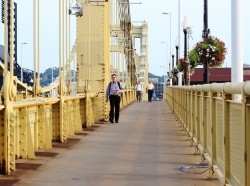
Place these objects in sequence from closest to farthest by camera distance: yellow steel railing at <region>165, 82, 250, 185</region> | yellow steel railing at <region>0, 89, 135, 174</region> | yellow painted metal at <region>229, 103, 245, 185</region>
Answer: yellow steel railing at <region>165, 82, 250, 185</region> → yellow painted metal at <region>229, 103, 245, 185</region> → yellow steel railing at <region>0, 89, 135, 174</region>

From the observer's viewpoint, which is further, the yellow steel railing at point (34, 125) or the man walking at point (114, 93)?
the man walking at point (114, 93)

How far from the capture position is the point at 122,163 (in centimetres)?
948

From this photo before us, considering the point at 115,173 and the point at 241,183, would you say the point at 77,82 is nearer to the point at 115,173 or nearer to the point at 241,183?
the point at 115,173

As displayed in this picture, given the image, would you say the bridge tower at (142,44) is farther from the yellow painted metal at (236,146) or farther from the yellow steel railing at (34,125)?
the yellow painted metal at (236,146)

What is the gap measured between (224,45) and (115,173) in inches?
605

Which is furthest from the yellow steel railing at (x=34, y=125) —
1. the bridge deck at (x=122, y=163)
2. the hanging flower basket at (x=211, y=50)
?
the hanging flower basket at (x=211, y=50)

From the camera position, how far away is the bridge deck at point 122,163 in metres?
7.79

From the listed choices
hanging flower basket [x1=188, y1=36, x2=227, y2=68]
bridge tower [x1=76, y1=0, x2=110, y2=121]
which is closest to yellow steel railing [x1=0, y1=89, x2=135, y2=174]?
bridge tower [x1=76, y1=0, x2=110, y2=121]

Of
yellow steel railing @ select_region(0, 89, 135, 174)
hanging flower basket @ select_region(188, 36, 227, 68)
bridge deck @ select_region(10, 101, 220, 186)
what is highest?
hanging flower basket @ select_region(188, 36, 227, 68)

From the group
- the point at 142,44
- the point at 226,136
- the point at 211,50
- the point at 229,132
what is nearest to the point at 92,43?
the point at 211,50

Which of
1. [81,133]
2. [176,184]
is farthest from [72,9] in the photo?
[176,184]

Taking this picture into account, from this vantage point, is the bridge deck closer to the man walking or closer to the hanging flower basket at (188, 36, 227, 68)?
the man walking

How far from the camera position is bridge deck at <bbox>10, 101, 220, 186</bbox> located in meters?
7.79

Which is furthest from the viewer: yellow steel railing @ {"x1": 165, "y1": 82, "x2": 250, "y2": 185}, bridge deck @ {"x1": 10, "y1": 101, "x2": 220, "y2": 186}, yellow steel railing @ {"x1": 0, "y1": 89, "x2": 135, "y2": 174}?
yellow steel railing @ {"x1": 0, "y1": 89, "x2": 135, "y2": 174}
